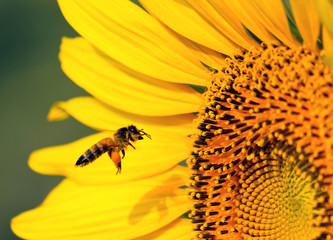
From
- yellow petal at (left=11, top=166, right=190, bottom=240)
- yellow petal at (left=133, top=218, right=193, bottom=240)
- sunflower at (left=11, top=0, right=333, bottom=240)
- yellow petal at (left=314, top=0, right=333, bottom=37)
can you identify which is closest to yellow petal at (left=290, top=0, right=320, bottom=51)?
sunflower at (left=11, top=0, right=333, bottom=240)

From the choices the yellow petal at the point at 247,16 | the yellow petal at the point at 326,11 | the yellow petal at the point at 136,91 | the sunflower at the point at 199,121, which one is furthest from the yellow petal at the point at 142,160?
the yellow petal at the point at 326,11

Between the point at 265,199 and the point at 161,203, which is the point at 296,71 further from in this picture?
the point at 161,203

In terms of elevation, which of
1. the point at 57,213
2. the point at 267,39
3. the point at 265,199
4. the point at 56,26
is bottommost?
the point at 265,199

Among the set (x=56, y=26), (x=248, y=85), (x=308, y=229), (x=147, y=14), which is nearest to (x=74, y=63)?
(x=147, y=14)

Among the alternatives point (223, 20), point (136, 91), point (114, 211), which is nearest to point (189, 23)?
point (223, 20)

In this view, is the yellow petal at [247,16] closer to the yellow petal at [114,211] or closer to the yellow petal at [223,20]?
the yellow petal at [223,20]

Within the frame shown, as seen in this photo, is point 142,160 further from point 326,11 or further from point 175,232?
point 326,11
